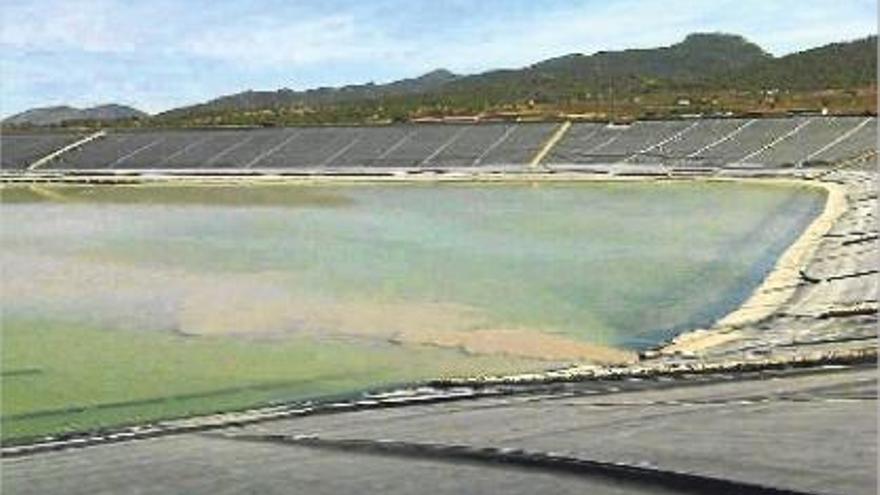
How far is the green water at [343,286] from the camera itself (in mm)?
10633

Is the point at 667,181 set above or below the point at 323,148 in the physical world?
below

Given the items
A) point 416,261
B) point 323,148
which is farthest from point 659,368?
point 323,148

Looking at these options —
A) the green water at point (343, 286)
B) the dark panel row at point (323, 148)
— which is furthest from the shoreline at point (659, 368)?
the dark panel row at point (323, 148)

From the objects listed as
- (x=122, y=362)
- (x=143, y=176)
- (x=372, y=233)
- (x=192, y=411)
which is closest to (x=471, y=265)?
(x=372, y=233)

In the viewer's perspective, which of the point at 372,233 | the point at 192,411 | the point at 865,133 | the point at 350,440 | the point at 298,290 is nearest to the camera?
the point at 350,440

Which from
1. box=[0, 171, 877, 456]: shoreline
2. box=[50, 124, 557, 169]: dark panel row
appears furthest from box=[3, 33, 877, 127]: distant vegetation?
box=[0, 171, 877, 456]: shoreline

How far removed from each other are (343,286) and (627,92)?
63549mm

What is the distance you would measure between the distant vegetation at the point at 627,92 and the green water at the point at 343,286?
841 cm

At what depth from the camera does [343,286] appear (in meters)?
15.9

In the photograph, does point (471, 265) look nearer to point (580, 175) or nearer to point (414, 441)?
point (414, 441)

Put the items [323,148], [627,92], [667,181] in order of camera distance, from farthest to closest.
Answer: [627,92], [323,148], [667,181]

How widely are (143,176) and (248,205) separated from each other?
1224 centimetres

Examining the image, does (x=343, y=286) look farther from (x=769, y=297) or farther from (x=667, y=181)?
(x=667, y=181)

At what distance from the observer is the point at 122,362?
11125mm
